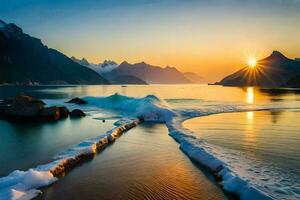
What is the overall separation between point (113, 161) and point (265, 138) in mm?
11311

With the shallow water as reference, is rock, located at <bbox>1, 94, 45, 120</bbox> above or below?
above

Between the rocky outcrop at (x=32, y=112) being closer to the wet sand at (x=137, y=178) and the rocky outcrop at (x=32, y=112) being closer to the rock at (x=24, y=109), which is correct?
the rock at (x=24, y=109)

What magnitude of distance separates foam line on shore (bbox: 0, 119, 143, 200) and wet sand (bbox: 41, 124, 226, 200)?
0.48 metres

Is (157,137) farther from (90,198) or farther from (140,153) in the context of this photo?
(90,198)

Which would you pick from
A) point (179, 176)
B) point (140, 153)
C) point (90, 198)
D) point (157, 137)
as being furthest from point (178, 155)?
point (90, 198)

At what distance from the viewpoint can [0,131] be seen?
24.8m

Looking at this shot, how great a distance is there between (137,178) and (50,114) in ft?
82.6

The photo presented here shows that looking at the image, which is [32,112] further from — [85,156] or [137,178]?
[137,178]

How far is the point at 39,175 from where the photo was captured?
11734 millimetres

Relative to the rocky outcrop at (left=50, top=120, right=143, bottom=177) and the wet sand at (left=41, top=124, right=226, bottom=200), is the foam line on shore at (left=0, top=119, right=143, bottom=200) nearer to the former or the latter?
the rocky outcrop at (left=50, top=120, right=143, bottom=177)

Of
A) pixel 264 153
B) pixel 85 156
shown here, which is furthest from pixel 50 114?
pixel 264 153

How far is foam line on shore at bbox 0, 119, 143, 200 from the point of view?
10312 mm

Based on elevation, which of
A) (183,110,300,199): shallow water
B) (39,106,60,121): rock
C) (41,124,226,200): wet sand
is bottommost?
(41,124,226,200): wet sand

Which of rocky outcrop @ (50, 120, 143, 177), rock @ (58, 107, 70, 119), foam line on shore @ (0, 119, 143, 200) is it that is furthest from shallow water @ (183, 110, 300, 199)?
rock @ (58, 107, 70, 119)
